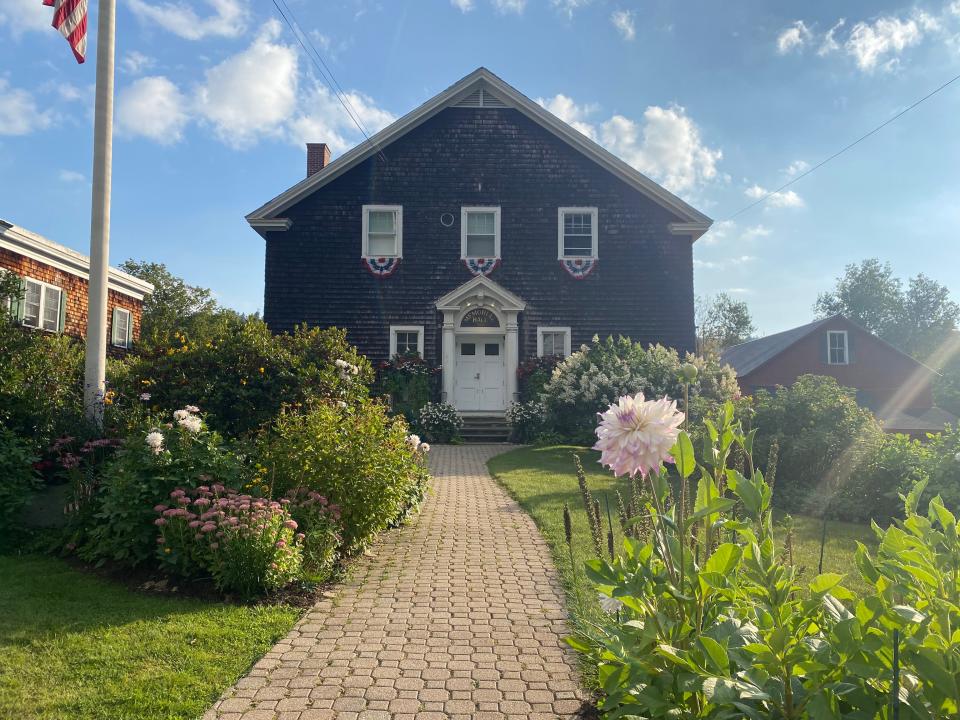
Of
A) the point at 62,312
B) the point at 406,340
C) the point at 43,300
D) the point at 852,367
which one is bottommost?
the point at 852,367

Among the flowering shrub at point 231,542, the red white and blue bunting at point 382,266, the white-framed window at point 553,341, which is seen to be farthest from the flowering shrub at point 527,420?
the flowering shrub at point 231,542

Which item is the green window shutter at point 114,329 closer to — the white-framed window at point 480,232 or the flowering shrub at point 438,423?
the flowering shrub at point 438,423

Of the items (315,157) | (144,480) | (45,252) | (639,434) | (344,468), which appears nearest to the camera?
(639,434)

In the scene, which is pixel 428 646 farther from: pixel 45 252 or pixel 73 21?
pixel 45 252

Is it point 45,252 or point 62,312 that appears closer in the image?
point 45,252

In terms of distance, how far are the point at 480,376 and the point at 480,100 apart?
26.1 ft

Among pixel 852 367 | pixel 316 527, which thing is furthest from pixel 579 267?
pixel 852 367

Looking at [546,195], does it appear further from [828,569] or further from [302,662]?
[302,662]

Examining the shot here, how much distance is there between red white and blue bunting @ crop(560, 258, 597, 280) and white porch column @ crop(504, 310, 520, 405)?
1.99 meters

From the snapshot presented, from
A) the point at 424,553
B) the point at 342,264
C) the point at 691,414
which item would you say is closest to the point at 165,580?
the point at 424,553

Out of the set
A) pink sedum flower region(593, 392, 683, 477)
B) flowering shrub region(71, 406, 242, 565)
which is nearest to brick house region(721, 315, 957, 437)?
flowering shrub region(71, 406, 242, 565)

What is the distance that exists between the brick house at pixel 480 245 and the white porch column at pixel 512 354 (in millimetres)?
62

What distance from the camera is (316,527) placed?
5.65 metres

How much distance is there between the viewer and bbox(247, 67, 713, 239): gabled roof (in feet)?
59.9
